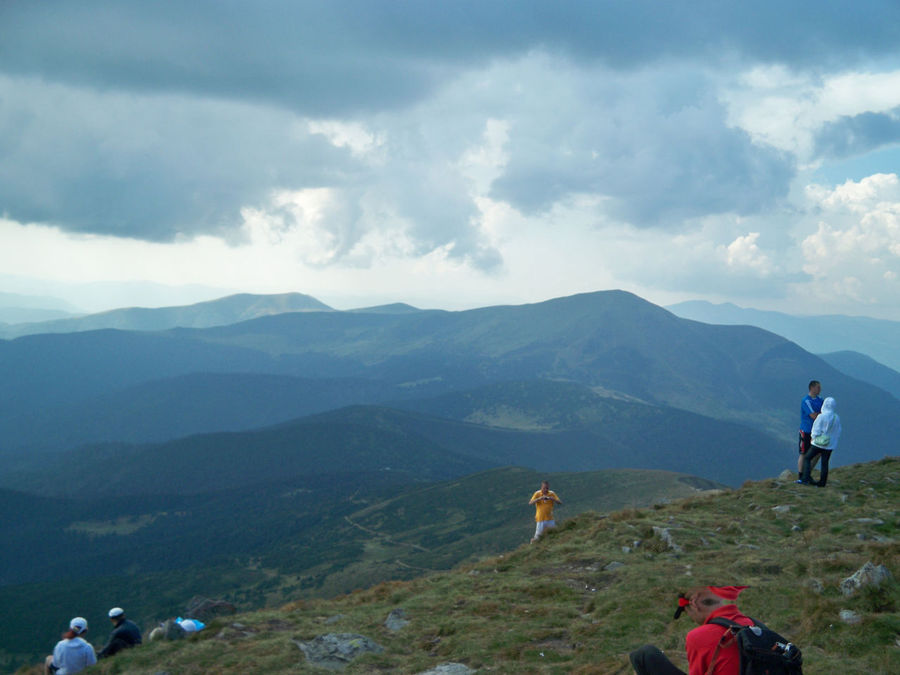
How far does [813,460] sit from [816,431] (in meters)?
2.80

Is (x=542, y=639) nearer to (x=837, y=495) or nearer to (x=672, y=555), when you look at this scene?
(x=672, y=555)

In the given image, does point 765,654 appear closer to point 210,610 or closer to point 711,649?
point 711,649

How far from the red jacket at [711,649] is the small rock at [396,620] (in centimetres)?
1231

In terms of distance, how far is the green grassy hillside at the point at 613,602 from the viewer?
1205cm

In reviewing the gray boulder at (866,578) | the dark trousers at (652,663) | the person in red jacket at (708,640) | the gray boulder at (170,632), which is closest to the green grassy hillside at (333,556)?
the gray boulder at (170,632)

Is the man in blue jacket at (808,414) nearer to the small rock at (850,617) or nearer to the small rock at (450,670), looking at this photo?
the small rock at (850,617)

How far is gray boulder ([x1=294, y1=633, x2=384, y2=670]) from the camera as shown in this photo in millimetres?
15034

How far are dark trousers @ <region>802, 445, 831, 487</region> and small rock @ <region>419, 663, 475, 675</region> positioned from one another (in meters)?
18.8

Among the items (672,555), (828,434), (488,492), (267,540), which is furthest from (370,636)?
(267,540)

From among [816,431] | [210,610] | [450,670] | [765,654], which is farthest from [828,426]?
[210,610]

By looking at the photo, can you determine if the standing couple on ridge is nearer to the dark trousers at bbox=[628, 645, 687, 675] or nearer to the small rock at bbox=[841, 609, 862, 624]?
the small rock at bbox=[841, 609, 862, 624]

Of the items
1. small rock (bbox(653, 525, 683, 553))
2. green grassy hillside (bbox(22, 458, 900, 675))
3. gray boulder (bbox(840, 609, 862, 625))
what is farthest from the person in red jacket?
small rock (bbox(653, 525, 683, 553))

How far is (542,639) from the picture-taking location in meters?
14.4

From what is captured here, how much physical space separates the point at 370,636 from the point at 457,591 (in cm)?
429
